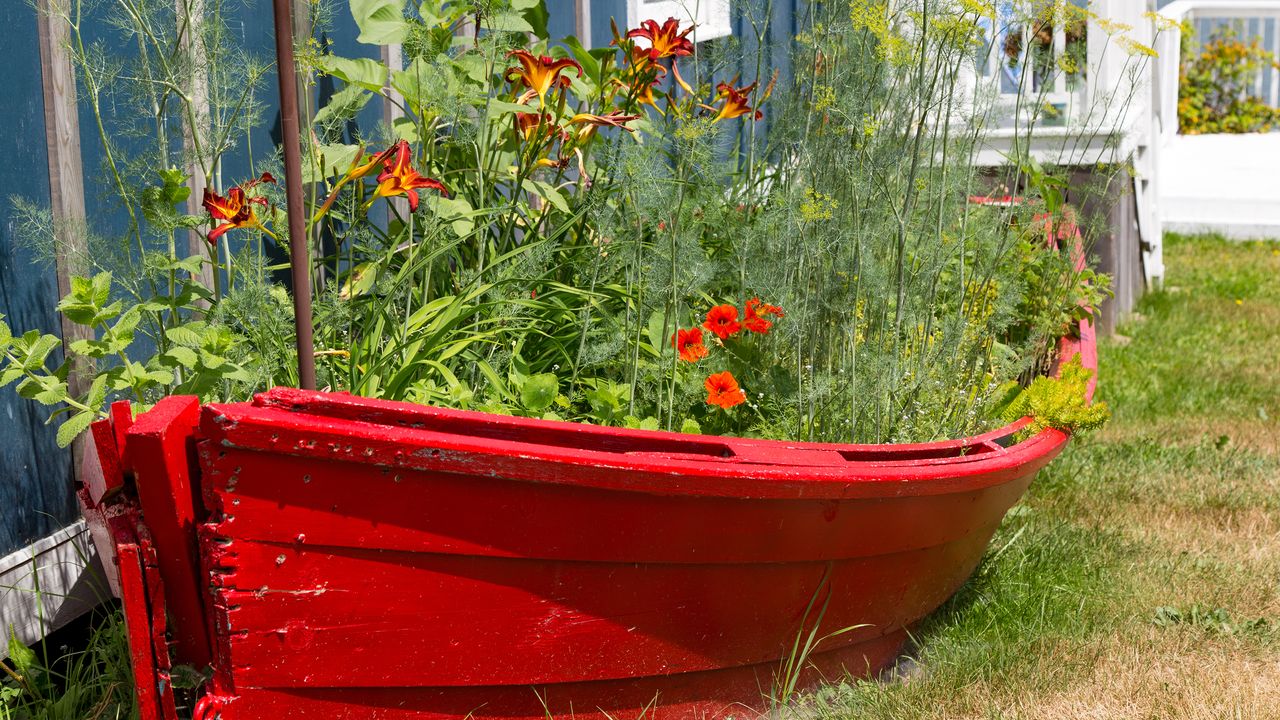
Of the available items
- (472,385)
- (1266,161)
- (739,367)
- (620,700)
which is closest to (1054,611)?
(739,367)

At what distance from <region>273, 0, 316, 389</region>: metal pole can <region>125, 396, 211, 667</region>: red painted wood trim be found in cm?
19

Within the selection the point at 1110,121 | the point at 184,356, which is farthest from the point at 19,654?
the point at 1110,121

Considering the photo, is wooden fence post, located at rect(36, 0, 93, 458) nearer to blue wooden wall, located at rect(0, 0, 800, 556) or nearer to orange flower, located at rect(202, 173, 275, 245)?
blue wooden wall, located at rect(0, 0, 800, 556)

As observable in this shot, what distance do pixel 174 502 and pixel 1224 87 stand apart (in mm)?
14008

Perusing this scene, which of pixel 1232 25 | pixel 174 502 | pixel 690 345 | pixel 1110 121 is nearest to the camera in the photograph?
pixel 174 502

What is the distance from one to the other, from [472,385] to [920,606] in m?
1.07

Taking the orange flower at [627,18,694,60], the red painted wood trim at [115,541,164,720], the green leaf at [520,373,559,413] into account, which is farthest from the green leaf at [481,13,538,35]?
the red painted wood trim at [115,541,164,720]

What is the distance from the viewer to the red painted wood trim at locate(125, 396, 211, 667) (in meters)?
1.67

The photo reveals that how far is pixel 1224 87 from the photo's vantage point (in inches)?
529

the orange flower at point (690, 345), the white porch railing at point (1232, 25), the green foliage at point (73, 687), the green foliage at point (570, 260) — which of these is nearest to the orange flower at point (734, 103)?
the green foliage at point (570, 260)

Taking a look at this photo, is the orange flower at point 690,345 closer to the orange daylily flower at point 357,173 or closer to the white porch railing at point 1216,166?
the orange daylily flower at point 357,173

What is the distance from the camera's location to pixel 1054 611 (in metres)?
2.94

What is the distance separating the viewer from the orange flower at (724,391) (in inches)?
96.2

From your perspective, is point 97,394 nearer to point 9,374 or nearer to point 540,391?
point 9,374
